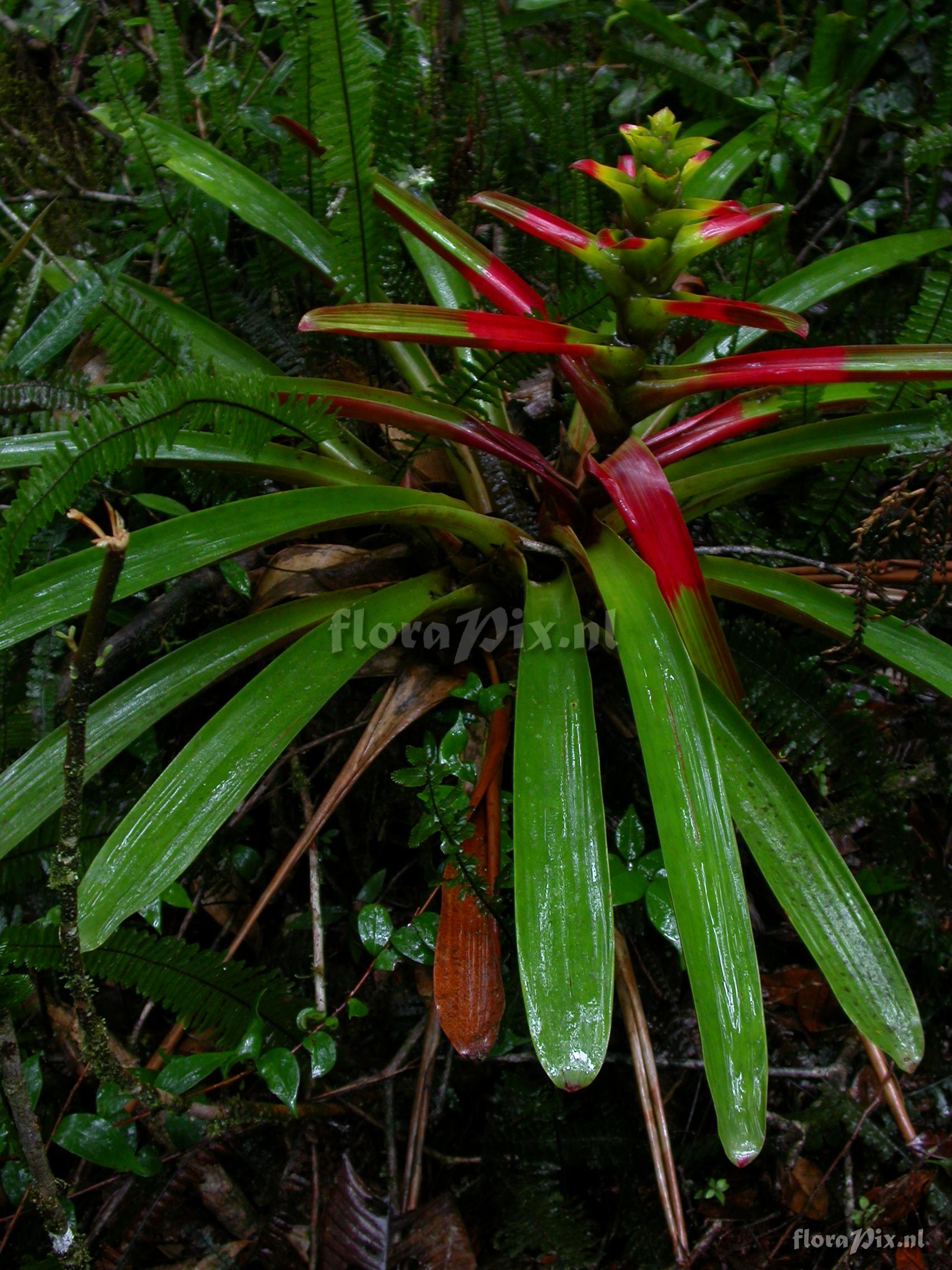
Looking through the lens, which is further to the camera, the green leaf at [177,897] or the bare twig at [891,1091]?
the bare twig at [891,1091]

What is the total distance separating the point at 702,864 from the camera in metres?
1.00

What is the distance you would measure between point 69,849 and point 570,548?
852 mm

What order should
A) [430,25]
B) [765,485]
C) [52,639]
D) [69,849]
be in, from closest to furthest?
[69,849] < [52,639] < [765,485] < [430,25]

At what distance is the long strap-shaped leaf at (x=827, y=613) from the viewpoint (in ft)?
4.29

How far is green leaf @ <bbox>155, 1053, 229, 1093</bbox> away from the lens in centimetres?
117

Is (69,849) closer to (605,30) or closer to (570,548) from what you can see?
(570,548)

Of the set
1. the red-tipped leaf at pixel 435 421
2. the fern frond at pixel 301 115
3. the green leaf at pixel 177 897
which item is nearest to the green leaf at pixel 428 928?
the green leaf at pixel 177 897

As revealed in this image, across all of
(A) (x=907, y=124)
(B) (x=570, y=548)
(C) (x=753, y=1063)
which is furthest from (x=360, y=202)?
(A) (x=907, y=124)

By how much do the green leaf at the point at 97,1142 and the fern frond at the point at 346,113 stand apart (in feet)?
4.85

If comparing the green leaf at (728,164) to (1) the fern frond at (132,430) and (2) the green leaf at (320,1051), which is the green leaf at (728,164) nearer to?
(1) the fern frond at (132,430)

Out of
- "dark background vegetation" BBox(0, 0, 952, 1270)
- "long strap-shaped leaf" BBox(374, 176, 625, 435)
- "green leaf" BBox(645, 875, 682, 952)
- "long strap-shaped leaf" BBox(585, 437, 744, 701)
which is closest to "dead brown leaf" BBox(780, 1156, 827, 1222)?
"dark background vegetation" BBox(0, 0, 952, 1270)

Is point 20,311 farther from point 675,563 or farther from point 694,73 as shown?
point 694,73

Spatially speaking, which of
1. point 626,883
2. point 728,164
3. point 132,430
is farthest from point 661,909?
point 728,164

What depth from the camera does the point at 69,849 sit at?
918 mm
